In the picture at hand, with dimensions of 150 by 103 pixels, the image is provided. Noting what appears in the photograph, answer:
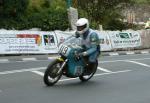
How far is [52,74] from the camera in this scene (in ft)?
40.9

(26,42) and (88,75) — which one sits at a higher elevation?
(26,42)

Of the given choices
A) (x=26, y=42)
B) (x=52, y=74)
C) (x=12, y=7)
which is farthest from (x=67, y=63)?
(x=12, y=7)

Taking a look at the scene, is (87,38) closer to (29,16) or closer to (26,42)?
(26,42)

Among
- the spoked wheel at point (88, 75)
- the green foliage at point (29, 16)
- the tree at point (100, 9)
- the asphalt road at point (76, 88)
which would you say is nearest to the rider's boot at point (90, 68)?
the spoked wheel at point (88, 75)

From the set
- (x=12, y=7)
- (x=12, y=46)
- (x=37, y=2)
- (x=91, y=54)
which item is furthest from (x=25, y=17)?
(x=91, y=54)

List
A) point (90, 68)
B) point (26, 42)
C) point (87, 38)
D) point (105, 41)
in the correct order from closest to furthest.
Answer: point (87, 38) → point (90, 68) → point (26, 42) → point (105, 41)

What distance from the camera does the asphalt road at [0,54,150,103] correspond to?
35.7 feet

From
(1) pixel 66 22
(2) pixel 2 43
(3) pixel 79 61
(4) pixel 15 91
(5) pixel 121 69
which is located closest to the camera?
(4) pixel 15 91

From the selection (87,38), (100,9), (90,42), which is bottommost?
(90,42)

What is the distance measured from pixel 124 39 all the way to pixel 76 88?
709 inches

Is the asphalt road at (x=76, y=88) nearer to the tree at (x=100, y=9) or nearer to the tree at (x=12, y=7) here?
the tree at (x=12, y=7)

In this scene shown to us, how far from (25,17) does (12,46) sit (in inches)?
276

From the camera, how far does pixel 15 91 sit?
11.5 m

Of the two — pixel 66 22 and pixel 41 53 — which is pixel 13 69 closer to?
pixel 41 53
